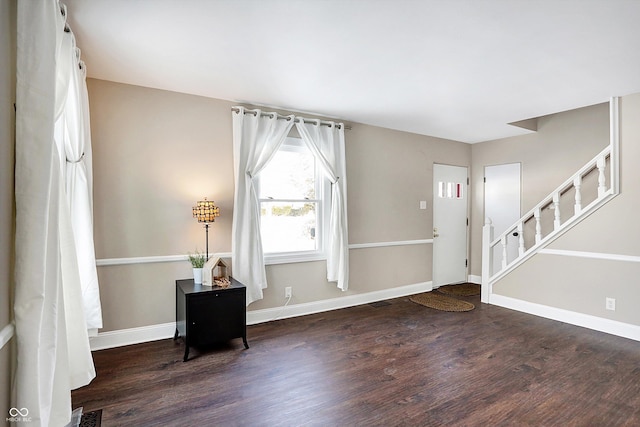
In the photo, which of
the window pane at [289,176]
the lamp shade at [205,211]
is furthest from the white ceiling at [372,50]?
the lamp shade at [205,211]

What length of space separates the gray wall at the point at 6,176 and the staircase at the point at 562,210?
4.73 metres

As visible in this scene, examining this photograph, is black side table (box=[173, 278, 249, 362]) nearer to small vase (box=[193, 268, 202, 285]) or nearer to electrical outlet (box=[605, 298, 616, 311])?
small vase (box=[193, 268, 202, 285])

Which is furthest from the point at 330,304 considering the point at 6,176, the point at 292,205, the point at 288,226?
the point at 6,176

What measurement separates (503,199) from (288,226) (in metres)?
3.64

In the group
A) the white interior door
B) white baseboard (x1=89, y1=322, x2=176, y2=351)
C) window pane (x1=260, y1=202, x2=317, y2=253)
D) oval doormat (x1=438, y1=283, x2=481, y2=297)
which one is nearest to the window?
window pane (x1=260, y1=202, x2=317, y2=253)

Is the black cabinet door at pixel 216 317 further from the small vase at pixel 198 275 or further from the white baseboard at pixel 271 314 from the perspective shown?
the white baseboard at pixel 271 314

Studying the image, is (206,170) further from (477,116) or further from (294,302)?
(477,116)

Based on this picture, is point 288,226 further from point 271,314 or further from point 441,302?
point 441,302

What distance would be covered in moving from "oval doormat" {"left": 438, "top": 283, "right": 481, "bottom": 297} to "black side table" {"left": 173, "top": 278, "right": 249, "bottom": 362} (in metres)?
3.40

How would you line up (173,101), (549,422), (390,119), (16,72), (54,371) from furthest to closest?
(390,119) → (173,101) → (549,422) → (54,371) → (16,72)

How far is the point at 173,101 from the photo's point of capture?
3.37 metres

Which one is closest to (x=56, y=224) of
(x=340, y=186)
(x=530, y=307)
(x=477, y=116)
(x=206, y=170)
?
(x=206, y=170)

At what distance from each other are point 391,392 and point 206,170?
2691mm

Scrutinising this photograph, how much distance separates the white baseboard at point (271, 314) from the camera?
3.11 m
